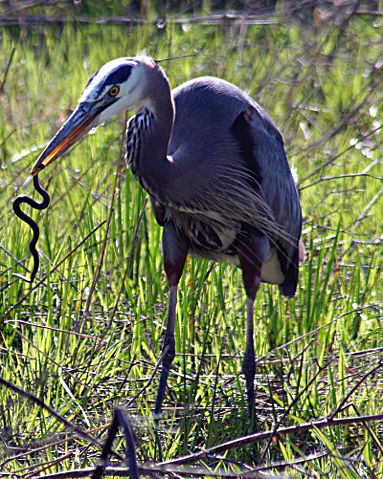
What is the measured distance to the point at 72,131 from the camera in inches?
91.3

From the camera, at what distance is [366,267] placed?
368 centimetres

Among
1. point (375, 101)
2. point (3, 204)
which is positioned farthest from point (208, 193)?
point (375, 101)

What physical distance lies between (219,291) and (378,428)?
78 centimetres

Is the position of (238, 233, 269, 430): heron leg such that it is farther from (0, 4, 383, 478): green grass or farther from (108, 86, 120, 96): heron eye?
(108, 86, 120, 96): heron eye

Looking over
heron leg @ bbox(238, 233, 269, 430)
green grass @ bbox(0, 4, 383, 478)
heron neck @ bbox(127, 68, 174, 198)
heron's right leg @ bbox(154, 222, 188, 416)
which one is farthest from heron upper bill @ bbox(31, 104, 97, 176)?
heron leg @ bbox(238, 233, 269, 430)

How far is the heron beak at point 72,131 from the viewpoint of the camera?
2270 mm

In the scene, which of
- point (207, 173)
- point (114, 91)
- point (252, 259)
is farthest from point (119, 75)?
point (252, 259)

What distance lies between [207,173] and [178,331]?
0.60m

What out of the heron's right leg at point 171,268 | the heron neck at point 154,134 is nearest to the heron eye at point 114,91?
the heron neck at point 154,134

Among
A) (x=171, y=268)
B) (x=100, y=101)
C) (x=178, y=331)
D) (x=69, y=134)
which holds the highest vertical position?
(x=100, y=101)

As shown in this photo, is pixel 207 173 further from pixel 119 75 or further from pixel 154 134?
pixel 119 75

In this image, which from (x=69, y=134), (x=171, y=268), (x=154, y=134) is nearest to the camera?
(x=69, y=134)

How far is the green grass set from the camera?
2.38 metres

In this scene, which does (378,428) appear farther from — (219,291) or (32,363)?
(32,363)
